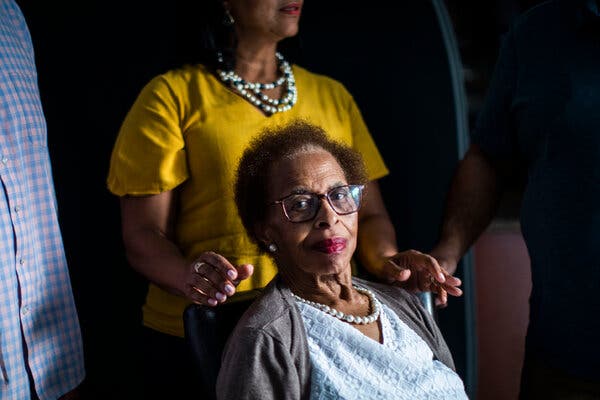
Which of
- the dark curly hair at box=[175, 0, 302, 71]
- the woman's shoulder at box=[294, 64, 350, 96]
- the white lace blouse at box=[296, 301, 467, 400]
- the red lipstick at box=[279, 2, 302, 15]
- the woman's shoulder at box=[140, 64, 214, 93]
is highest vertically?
the red lipstick at box=[279, 2, 302, 15]

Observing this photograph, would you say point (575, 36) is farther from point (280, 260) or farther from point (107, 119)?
point (107, 119)

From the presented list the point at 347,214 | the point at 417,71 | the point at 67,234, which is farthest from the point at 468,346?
the point at 67,234

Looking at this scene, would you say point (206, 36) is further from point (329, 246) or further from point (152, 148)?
point (329, 246)

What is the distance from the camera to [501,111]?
5.88 ft

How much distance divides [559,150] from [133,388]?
58.4 inches

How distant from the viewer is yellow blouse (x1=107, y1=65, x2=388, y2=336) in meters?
1.68

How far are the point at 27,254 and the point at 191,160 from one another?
439 mm

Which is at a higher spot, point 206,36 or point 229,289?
point 206,36

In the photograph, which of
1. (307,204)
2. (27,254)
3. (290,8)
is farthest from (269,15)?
(27,254)

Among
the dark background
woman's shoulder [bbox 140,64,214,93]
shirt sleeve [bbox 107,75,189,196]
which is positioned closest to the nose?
shirt sleeve [bbox 107,75,189,196]

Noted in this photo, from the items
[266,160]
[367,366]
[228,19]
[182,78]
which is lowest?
[367,366]

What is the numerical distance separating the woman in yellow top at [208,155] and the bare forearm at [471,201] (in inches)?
6.8

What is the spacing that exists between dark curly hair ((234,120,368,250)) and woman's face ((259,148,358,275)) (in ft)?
0.07

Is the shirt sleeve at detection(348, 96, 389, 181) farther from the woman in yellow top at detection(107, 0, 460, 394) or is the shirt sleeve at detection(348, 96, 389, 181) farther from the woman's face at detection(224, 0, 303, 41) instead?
the woman's face at detection(224, 0, 303, 41)
